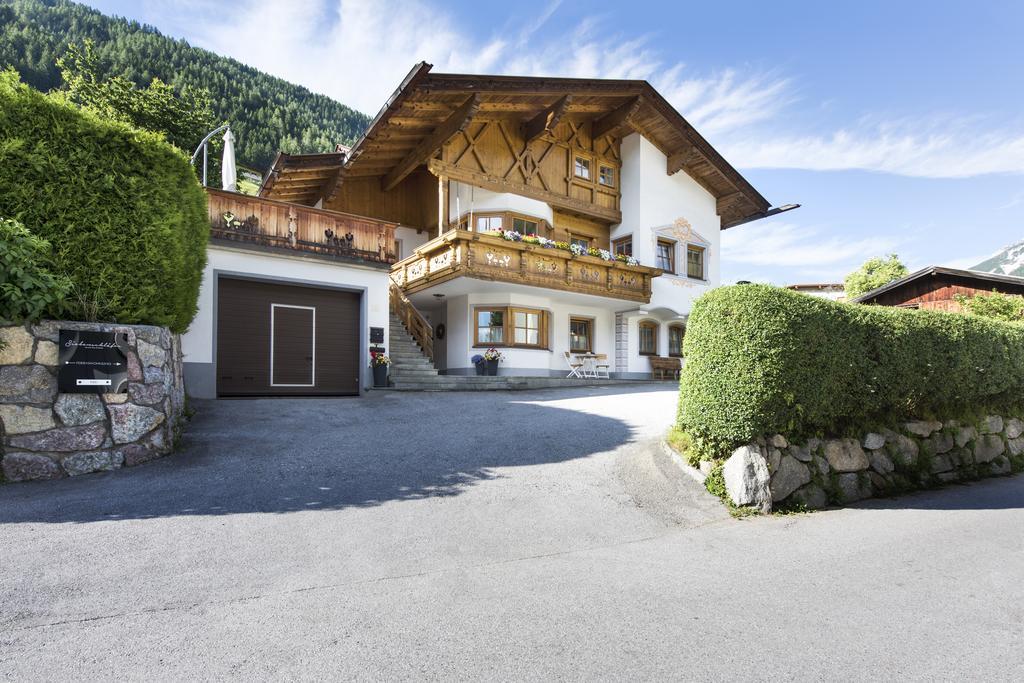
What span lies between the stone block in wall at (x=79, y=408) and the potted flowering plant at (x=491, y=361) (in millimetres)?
13081

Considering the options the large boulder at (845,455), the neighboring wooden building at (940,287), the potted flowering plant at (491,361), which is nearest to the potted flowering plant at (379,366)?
the potted flowering plant at (491,361)

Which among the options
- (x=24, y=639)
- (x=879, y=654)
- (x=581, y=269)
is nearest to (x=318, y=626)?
(x=24, y=639)

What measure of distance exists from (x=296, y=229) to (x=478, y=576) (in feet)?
35.5

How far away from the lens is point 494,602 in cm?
370

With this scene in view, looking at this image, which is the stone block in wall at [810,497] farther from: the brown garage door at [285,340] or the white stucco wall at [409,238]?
the white stucco wall at [409,238]

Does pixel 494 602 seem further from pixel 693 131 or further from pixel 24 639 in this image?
pixel 693 131

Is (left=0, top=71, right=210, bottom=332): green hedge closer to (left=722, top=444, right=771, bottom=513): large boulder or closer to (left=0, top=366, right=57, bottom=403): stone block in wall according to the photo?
(left=0, top=366, right=57, bottom=403): stone block in wall

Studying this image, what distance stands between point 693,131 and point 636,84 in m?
3.41

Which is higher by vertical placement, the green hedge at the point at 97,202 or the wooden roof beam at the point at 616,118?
the wooden roof beam at the point at 616,118

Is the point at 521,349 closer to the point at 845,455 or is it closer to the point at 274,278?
the point at 274,278

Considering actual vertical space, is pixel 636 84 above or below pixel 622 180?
above

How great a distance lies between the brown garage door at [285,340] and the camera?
40.6 ft

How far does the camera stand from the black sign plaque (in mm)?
6316

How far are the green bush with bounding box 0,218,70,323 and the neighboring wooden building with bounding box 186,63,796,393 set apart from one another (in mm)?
6754
